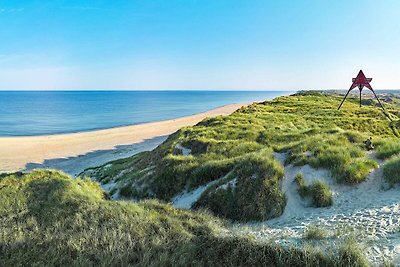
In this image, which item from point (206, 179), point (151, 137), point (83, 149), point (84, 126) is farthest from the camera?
point (84, 126)

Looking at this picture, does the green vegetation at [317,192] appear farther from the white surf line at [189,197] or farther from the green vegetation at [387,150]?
the green vegetation at [387,150]

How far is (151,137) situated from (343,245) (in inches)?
1949

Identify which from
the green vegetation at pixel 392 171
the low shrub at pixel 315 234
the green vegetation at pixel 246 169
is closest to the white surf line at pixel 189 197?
the green vegetation at pixel 246 169

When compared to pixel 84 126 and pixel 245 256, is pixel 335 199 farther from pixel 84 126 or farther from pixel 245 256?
pixel 84 126

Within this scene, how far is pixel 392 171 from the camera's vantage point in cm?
1007

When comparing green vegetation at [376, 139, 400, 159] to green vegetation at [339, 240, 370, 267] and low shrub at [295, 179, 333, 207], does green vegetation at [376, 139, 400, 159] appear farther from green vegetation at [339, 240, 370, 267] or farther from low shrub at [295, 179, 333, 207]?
green vegetation at [339, 240, 370, 267]

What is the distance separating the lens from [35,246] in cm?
712

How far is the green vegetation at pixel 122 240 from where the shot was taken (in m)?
6.58

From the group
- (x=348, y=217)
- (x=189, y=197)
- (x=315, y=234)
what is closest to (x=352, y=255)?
(x=315, y=234)

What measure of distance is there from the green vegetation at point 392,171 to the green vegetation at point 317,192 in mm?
1841

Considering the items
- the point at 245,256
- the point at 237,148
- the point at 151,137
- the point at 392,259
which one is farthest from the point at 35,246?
the point at 151,137

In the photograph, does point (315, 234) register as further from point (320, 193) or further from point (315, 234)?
point (320, 193)

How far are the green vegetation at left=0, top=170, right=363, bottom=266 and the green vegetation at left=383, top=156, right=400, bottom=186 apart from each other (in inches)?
188

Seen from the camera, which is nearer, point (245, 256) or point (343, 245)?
point (343, 245)
